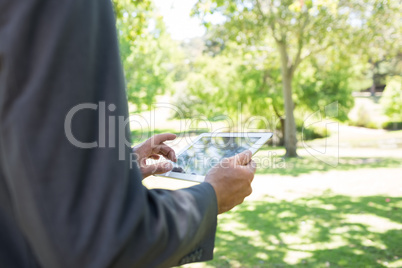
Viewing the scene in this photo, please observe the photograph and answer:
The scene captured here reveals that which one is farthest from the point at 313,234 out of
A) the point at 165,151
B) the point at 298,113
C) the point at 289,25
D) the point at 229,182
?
the point at 298,113

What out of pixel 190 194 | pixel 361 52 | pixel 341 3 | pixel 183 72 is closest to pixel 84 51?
pixel 190 194

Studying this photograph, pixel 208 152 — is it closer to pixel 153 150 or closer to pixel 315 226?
pixel 153 150

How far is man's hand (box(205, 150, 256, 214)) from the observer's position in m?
0.96

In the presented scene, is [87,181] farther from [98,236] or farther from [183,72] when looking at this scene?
[183,72]

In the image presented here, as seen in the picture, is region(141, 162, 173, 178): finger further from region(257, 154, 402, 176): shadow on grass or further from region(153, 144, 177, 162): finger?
region(257, 154, 402, 176): shadow on grass

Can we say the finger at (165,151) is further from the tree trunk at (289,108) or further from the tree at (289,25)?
the tree trunk at (289,108)

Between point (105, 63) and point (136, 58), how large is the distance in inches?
1081

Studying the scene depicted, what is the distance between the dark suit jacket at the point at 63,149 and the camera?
0.61 m

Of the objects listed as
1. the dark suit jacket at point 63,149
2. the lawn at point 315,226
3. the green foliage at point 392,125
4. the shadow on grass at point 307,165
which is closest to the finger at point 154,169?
the dark suit jacket at point 63,149

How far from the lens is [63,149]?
628 millimetres

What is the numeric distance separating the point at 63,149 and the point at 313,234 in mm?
5010

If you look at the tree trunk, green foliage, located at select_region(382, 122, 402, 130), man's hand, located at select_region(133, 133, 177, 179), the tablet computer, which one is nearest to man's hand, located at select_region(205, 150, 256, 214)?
the tablet computer

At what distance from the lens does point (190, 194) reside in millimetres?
820

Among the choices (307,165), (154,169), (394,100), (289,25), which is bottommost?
(307,165)
